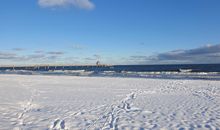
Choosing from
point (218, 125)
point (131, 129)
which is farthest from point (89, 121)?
point (218, 125)

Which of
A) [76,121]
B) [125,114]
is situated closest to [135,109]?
[125,114]

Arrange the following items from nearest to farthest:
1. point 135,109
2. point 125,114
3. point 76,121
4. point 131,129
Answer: point 131,129 < point 76,121 < point 125,114 < point 135,109

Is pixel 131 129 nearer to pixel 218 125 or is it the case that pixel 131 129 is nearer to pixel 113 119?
pixel 113 119

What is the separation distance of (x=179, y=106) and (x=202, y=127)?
14.1 ft

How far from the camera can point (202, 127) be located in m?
8.48

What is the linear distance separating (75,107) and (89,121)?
298cm

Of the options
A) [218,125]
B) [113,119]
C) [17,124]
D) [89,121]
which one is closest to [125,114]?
[113,119]

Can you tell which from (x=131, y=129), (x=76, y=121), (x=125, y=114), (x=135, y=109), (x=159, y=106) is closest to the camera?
(x=131, y=129)

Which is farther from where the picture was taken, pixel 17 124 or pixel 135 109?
pixel 135 109

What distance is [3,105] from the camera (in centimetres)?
1177

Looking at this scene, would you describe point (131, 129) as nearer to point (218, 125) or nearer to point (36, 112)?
point (218, 125)

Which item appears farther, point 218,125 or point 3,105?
point 3,105

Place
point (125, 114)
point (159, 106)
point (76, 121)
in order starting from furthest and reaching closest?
point (159, 106) → point (125, 114) → point (76, 121)

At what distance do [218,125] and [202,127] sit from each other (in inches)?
24.4
